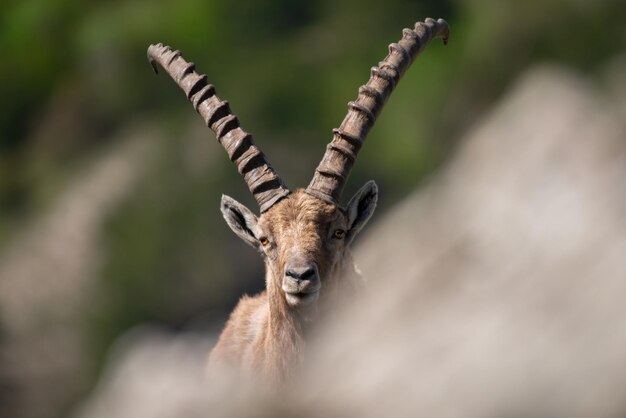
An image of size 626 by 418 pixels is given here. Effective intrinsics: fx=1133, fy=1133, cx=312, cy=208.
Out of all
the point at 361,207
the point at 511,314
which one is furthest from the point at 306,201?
the point at 511,314

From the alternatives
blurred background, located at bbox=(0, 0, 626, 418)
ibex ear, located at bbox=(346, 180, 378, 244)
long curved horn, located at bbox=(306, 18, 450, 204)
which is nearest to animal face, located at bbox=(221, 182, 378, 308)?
ibex ear, located at bbox=(346, 180, 378, 244)

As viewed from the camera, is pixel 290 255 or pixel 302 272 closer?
pixel 302 272

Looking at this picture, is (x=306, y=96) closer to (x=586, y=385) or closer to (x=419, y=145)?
(x=419, y=145)

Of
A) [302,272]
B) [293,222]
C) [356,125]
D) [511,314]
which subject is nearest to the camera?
[511,314]

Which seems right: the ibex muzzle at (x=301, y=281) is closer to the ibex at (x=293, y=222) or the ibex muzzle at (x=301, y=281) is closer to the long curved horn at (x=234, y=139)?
the ibex at (x=293, y=222)

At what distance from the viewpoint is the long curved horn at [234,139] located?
38.3 feet

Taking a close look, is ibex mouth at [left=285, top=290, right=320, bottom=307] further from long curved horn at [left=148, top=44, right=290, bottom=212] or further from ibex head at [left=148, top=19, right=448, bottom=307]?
long curved horn at [left=148, top=44, right=290, bottom=212]

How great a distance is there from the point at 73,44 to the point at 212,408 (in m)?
32.8

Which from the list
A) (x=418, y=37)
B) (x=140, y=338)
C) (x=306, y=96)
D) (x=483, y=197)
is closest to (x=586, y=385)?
(x=483, y=197)

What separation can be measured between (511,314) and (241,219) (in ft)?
23.6

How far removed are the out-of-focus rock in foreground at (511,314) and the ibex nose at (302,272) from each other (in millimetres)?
4389

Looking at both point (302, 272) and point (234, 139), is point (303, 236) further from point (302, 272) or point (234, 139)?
A: point (234, 139)

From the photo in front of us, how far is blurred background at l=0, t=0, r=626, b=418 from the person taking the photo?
100ft

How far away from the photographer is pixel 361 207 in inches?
476
